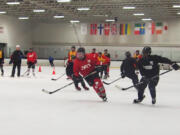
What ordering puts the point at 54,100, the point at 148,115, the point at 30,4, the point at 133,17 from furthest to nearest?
the point at 133,17 < the point at 30,4 < the point at 54,100 < the point at 148,115

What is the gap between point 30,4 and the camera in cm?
1825

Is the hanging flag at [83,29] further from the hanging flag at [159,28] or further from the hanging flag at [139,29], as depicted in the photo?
the hanging flag at [159,28]

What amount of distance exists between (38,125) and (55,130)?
0.32 metres

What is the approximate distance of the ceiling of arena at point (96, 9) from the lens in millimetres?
17264

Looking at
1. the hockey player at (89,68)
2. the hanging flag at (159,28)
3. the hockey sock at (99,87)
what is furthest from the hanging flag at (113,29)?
the hockey sock at (99,87)

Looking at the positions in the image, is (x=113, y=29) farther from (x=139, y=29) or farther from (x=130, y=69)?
(x=130, y=69)

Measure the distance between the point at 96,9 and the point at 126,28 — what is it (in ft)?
16.9

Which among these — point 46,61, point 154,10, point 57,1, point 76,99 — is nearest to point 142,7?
point 154,10

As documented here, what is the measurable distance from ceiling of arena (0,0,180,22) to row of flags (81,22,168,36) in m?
0.60

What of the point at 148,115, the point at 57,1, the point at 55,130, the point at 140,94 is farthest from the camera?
the point at 57,1

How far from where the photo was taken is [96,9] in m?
19.5

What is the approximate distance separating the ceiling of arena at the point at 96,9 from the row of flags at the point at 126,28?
23.5 inches

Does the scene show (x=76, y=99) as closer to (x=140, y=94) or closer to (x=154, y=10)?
(x=140, y=94)

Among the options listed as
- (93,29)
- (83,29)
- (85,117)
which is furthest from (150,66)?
(83,29)
